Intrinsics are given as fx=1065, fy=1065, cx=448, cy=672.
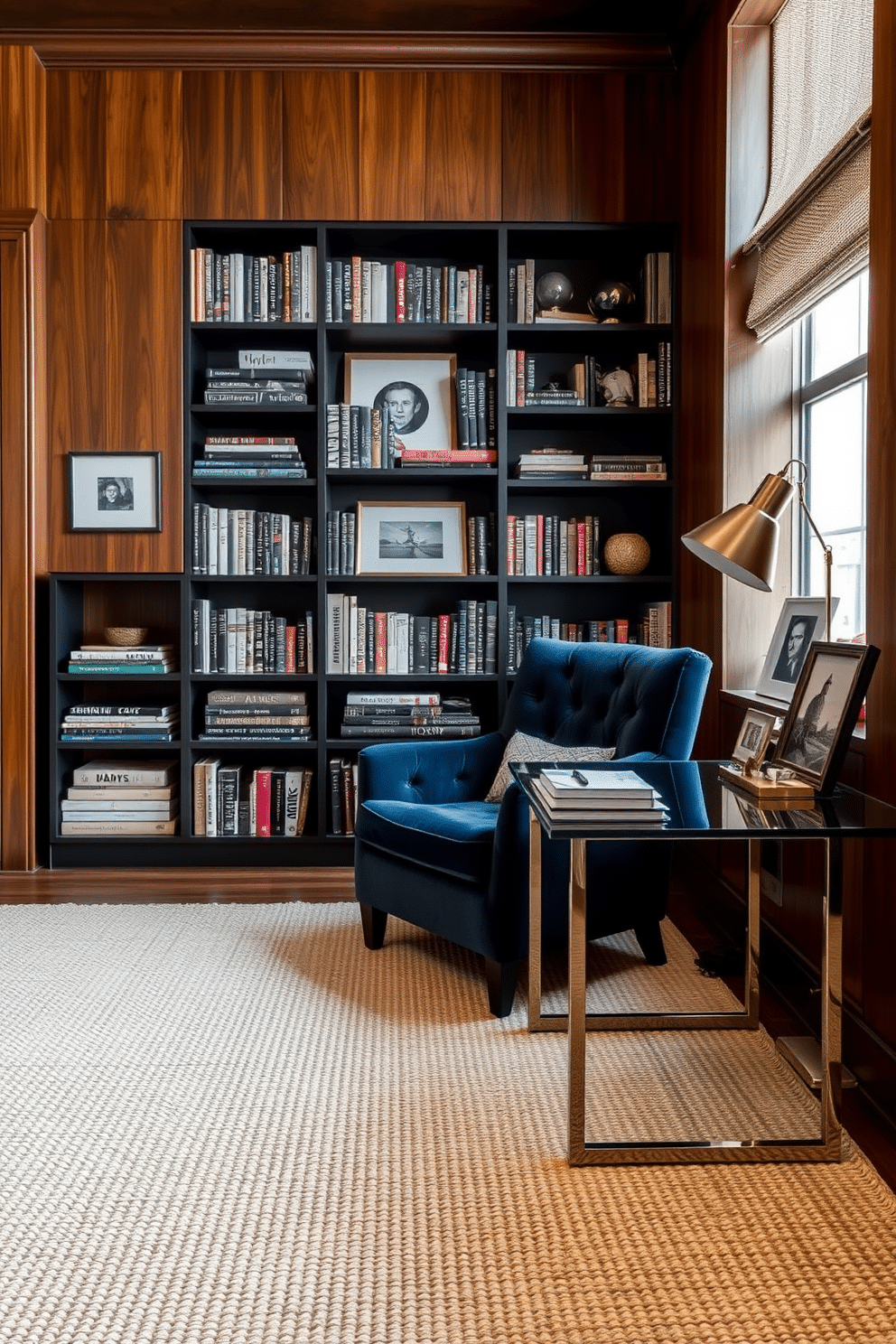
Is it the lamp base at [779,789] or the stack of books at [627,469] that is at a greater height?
the stack of books at [627,469]

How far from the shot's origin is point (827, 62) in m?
2.75

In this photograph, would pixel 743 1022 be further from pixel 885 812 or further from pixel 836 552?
pixel 836 552

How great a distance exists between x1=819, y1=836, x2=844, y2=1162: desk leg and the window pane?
1.47 m

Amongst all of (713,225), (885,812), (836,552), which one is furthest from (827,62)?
(885,812)

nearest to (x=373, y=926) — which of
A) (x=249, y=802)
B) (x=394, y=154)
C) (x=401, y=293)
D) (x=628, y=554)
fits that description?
(x=249, y=802)

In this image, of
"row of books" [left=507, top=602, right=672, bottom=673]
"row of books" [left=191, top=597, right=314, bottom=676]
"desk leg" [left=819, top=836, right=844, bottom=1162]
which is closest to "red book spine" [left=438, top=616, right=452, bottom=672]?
"row of books" [left=507, top=602, right=672, bottom=673]

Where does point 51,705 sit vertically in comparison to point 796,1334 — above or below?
above

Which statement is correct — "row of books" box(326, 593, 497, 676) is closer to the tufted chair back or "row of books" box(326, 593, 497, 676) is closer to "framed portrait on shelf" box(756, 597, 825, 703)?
the tufted chair back

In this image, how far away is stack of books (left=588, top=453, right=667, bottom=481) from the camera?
3.81 metres

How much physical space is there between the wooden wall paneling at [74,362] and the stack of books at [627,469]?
1.76m

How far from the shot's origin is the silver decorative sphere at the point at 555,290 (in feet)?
12.6

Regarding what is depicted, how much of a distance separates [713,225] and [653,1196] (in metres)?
2.84

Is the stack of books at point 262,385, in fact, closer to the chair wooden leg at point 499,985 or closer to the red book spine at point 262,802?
the red book spine at point 262,802

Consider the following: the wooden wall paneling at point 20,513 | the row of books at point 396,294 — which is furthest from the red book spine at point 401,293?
the wooden wall paneling at point 20,513
